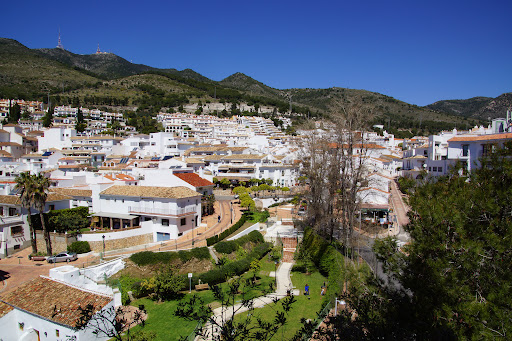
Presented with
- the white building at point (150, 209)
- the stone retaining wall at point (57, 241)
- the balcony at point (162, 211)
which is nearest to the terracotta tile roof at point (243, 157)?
the white building at point (150, 209)

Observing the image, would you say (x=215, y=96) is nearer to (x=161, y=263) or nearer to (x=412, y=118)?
(x=412, y=118)

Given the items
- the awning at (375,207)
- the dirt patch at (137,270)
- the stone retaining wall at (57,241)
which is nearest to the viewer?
the dirt patch at (137,270)

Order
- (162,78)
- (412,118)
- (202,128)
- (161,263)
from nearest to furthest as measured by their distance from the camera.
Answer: (161,263) → (202,128) → (412,118) → (162,78)

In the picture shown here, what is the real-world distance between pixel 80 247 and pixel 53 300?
34.1 feet

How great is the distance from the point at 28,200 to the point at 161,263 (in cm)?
1069

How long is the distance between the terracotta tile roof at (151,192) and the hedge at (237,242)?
5.58 meters

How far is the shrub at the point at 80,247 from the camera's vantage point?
24.7m

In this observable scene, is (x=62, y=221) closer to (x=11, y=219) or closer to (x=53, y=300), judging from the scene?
(x=11, y=219)

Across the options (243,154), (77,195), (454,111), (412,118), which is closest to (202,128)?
(243,154)

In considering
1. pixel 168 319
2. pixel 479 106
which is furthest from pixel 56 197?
pixel 479 106

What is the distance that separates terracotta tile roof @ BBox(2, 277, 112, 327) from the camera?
14.1 m

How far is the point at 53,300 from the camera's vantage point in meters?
15.1

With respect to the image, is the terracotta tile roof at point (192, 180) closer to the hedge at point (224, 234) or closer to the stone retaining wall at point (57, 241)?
the hedge at point (224, 234)

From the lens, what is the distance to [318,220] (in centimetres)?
2491
